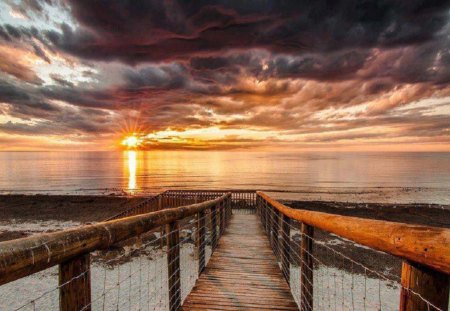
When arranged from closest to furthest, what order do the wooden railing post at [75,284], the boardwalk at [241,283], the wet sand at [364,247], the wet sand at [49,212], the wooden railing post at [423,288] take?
1. the wooden railing post at [423,288]
2. the wooden railing post at [75,284]
3. the boardwalk at [241,283]
4. the wet sand at [364,247]
5. the wet sand at [49,212]

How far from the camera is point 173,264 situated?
9.70 feet

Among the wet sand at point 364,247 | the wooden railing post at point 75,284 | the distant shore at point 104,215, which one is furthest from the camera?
the distant shore at point 104,215

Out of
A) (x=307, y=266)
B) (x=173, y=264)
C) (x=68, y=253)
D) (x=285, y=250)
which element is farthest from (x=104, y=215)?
(x=68, y=253)

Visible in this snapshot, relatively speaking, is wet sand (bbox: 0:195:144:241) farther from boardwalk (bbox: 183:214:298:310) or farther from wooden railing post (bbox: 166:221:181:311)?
wooden railing post (bbox: 166:221:181:311)

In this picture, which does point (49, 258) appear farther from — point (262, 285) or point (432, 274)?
point (262, 285)

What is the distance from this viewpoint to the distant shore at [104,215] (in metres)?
13.4

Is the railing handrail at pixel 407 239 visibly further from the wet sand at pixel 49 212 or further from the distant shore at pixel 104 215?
the wet sand at pixel 49 212

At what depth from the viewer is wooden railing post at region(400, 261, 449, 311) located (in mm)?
1169

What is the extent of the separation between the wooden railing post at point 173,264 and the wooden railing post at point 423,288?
221 centimetres

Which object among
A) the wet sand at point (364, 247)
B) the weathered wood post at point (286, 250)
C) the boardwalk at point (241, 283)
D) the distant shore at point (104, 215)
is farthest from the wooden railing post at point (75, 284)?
the distant shore at point (104, 215)

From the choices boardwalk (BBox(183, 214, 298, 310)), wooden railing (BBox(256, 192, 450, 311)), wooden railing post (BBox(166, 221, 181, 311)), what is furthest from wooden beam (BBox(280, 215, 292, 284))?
wooden railing (BBox(256, 192, 450, 311))

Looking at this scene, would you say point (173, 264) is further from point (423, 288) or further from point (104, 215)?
point (104, 215)

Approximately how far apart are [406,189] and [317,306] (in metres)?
40.5

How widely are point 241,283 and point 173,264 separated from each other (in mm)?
1628
